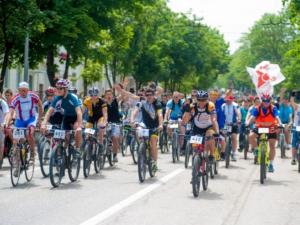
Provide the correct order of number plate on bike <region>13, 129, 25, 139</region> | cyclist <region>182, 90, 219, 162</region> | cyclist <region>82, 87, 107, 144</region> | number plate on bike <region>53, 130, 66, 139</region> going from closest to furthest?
number plate on bike <region>53, 130, 66, 139</region> < number plate on bike <region>13, 129, 25, 139</region> < cyclist <region>182, 90, 219, 162</region> < cyclist <region>82, 87, 107, 144</region>

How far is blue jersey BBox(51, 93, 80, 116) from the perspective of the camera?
12.6 metres

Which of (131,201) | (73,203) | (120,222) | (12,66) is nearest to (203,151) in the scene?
(131,201)

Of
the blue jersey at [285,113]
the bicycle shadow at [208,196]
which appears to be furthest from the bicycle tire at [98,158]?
the blue jersey at [285,113]

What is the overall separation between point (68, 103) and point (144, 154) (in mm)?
1685

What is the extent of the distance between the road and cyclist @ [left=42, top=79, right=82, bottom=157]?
40.1 inches

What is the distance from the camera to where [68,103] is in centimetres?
1268

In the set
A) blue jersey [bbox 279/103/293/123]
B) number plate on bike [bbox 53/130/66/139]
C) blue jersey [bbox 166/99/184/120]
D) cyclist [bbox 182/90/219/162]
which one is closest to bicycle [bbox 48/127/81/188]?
number plate on bike [bbox 53/130/66/139]

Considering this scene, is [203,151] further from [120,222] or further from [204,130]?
[120,222]

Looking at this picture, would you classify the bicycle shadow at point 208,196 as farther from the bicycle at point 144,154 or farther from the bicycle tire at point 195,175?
the bicycle at point 144,154

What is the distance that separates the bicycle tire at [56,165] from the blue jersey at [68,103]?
91 cm

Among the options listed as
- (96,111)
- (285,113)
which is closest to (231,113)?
(285,113)

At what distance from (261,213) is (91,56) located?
62.6ft

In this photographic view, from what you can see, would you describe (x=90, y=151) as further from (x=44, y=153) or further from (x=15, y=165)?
(x=15, y=165)

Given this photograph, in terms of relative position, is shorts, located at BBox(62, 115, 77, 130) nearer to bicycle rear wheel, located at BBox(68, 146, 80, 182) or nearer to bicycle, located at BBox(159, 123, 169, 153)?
bicycle rear wheel, located at BBox(68, 146, 80, 182)
